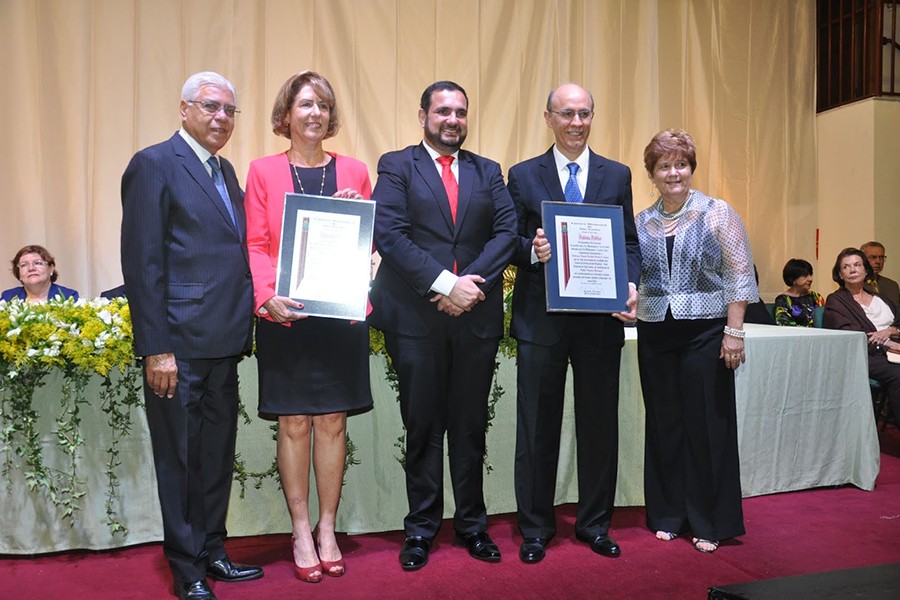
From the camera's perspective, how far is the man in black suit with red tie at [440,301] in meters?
2.89

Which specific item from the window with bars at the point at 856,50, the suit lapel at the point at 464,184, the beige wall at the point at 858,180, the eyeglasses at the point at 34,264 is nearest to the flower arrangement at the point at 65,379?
the suit lapel at the point at 464,184

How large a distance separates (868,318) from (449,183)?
→ 3.50 metres

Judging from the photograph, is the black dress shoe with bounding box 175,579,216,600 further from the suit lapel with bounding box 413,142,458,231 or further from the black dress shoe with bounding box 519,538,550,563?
the suit lapel with bounding box 413,142,458,231

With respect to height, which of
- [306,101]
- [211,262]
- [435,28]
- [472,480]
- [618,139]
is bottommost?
[472,480]

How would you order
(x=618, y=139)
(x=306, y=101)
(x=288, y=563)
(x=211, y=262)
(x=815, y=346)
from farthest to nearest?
(x=618, y=139), (x=815, y=346), (x=288, y=563), (x=306, y=101), (x=211, y=262)

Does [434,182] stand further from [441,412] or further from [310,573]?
[310,573]

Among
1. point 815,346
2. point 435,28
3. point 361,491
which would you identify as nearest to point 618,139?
point 435,28

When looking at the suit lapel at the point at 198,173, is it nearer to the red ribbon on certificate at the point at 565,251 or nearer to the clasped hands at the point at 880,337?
the red ribbon on certificate at the point at 565,251

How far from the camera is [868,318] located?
16.9 ft

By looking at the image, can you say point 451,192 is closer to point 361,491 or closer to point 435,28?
point 361,491

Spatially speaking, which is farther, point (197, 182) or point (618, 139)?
point (618, 139)

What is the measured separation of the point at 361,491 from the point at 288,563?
47 cm

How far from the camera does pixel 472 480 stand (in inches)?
120

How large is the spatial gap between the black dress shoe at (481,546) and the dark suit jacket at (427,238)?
2.57 ft
